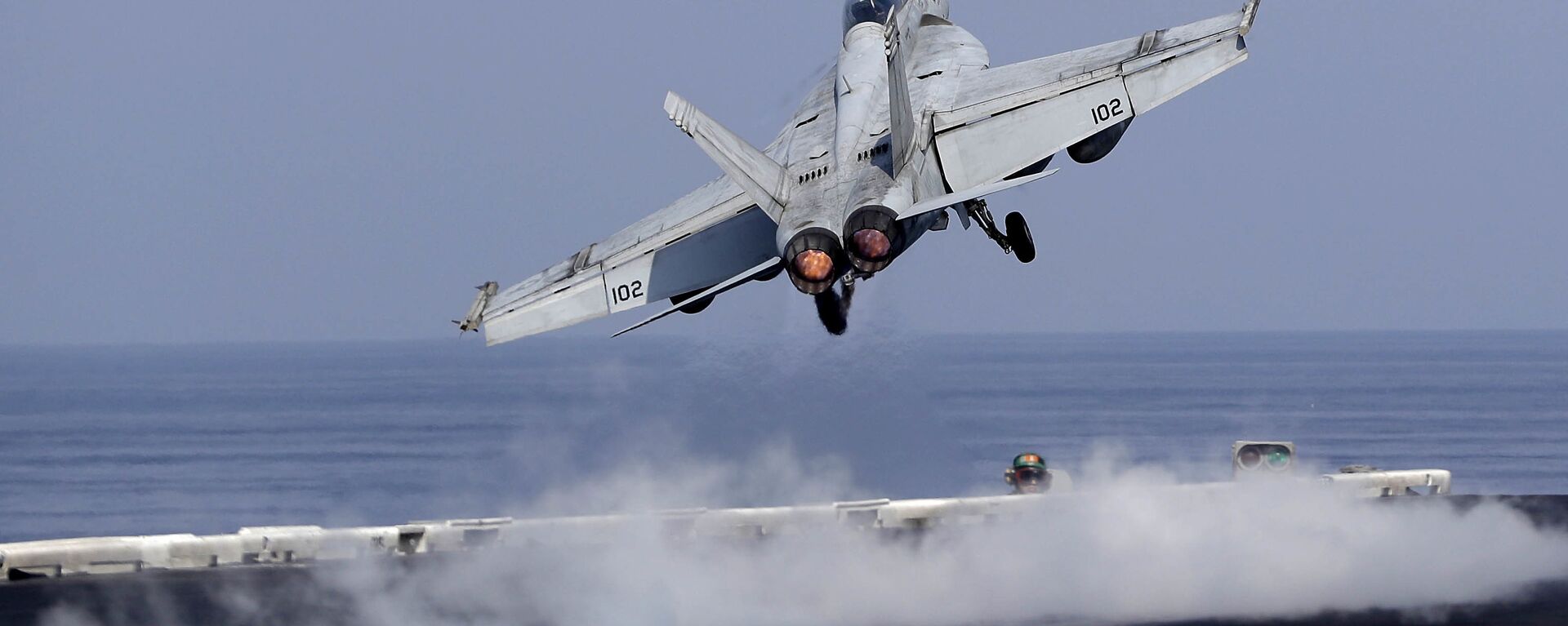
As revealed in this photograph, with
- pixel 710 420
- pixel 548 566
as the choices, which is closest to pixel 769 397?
pixel 710 420

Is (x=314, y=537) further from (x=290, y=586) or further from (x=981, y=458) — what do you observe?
(x=981, y=458)

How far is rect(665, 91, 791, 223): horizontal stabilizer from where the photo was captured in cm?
2584

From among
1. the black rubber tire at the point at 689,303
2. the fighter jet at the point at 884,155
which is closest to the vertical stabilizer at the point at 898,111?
the fighter jet at the point at 884,155

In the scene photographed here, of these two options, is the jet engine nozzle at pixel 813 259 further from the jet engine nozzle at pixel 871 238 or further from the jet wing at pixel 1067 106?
the jet wing at pixel 1067 106

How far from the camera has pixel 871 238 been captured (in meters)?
25.8

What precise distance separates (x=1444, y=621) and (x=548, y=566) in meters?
17.4

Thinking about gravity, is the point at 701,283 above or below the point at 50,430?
below

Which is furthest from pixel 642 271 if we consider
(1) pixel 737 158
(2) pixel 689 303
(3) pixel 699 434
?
(3) pixel 699 434

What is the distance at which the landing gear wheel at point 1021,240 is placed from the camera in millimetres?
30328

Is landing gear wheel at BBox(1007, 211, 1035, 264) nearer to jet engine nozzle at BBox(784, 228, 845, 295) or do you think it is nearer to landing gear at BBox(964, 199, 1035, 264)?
landing gear at BBox(964, 199, 1035, 264)

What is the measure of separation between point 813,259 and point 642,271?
234 inches

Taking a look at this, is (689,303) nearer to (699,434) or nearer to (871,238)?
(871,238)

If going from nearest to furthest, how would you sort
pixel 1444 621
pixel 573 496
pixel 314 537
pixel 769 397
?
pixel 1444 621 → pixel 314 537 → pixel 769 397 → pixel 573 496

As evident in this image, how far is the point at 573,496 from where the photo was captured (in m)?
50.4
